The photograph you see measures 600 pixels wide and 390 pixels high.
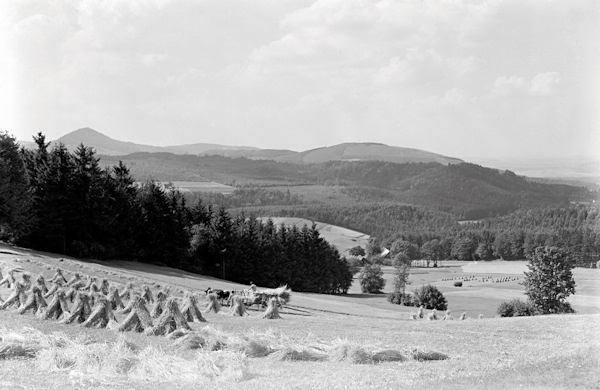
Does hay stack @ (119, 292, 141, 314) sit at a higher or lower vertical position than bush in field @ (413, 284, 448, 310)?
higher

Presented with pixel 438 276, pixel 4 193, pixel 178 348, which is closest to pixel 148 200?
pixel 4 193

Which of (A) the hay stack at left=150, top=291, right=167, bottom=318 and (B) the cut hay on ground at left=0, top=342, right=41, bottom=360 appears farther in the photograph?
(A) the hay stack at left=150, top=291, right=167, bottom=318

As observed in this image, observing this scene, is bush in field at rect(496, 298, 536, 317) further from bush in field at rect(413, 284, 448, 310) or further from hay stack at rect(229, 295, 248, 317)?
hay stack at rect(229, 295, 248, 317)

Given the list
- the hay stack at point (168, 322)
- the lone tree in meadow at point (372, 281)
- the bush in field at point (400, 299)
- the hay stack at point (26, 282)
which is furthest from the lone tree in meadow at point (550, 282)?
the hay stack at point (26, 282)

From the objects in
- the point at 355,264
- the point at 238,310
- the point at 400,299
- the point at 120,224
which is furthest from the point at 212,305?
the point at 355,264

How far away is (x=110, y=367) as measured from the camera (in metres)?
17.1

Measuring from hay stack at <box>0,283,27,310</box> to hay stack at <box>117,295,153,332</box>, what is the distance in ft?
19.3

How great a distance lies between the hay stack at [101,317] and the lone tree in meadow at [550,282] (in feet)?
213

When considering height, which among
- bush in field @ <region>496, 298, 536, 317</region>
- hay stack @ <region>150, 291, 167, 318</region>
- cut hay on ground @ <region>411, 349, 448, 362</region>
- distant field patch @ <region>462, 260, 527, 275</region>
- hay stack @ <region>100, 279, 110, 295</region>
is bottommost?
bush in field @ <region>496, 298, 536, 317</region>

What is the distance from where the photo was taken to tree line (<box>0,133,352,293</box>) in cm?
6038

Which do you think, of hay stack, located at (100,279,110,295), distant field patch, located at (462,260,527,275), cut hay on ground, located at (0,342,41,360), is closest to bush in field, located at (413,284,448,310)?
hay stack, located at (100,279,110,295)

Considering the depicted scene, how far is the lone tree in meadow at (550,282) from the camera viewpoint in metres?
78.2

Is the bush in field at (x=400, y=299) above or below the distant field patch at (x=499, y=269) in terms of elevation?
below

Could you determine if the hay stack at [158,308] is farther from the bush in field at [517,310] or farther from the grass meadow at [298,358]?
the bush in field at [517,310]
